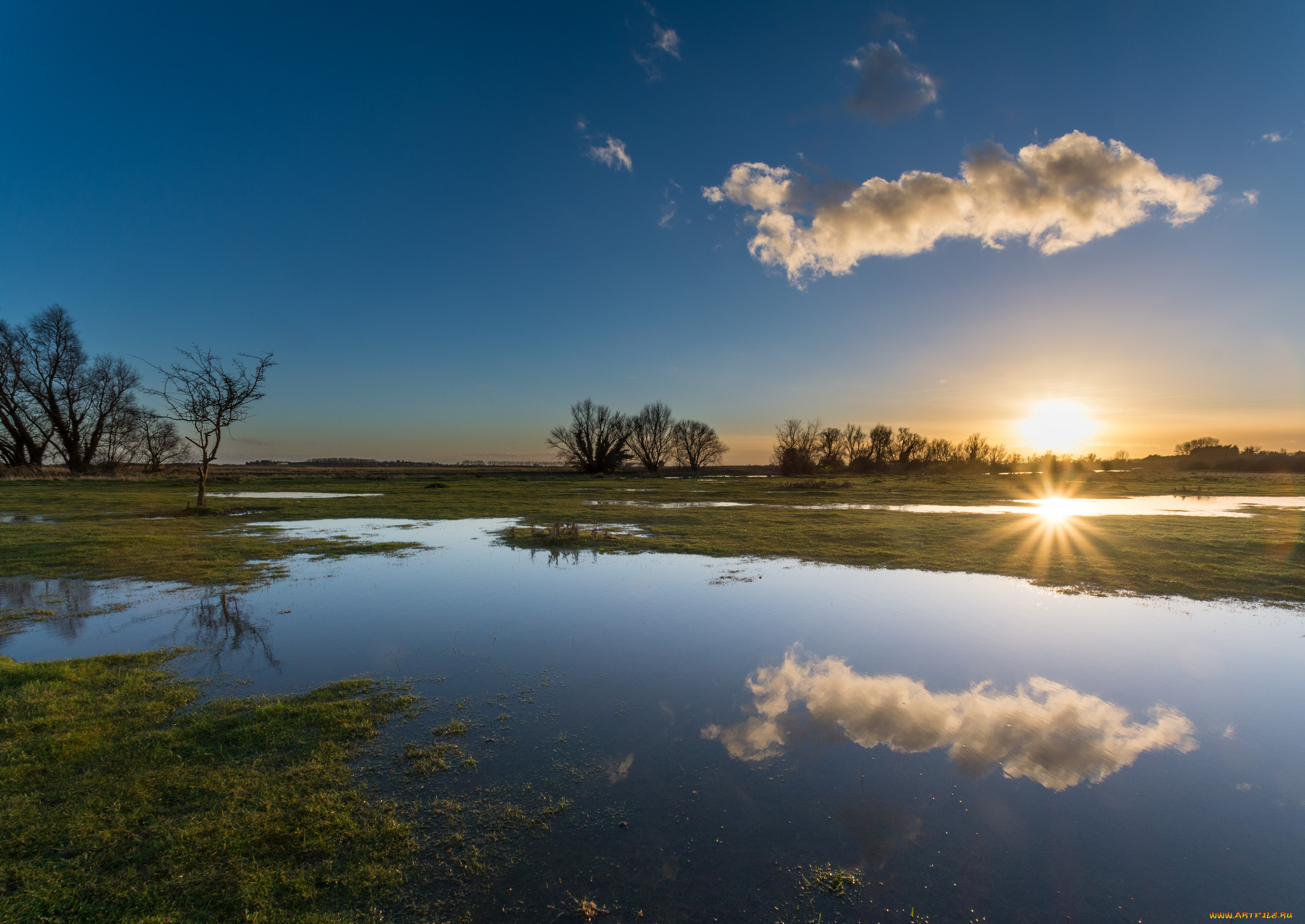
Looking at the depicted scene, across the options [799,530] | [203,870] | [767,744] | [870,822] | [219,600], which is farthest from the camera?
[799,530]

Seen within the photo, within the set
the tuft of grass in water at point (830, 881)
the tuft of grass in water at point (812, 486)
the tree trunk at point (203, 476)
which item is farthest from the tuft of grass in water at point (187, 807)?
the tuft of grass in water at point (812, 486)

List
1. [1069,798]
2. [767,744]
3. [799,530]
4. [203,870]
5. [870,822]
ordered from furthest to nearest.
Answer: [799,530] < [767,744] < [1069,798] < [870,822] < [203,870]

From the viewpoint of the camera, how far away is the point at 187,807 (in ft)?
13.4

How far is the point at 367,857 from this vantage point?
3.65 meters

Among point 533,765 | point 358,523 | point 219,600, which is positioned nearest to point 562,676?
point 533,765

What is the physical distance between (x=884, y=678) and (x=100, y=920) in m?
7.28

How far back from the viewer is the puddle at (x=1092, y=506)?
2709 cm

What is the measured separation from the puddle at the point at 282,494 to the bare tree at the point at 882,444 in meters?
101

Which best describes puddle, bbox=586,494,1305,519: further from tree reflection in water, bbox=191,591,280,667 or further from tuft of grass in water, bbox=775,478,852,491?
tree reflection in water, bbox=191,591,280,667

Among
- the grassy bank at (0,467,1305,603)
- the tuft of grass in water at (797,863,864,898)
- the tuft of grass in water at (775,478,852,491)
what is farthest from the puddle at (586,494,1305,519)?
the tuft of grass in water at (797,863,864,898)

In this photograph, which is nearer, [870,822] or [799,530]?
[870,822]

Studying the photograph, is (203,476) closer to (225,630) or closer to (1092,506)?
(225,630)

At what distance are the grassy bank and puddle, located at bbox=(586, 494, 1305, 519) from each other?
42.6 inches

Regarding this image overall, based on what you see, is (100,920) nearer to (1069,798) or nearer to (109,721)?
(109,721)
